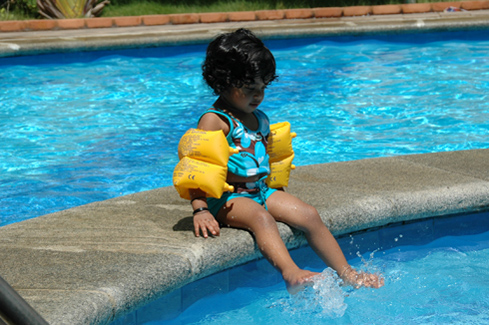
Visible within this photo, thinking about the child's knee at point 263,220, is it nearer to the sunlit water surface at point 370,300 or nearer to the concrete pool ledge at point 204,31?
the sunlit water surface at point 370,300

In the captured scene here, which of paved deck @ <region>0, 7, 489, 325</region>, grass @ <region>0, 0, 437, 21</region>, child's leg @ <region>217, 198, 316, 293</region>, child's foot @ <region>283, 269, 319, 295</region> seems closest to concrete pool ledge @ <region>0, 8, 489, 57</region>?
grass @ <region>0, 0, 437, 21</region>

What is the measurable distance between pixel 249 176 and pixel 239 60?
23.1 inches

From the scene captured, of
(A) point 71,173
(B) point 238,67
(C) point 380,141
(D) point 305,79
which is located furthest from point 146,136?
(B) point 238,67

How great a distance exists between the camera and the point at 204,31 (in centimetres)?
1038

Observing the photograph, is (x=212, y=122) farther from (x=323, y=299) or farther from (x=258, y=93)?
(x=323, y=299)

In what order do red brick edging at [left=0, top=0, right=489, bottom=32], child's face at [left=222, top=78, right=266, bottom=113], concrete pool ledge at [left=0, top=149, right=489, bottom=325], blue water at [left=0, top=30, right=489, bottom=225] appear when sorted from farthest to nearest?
red brick edging at [left=0, top=0, right=489, bottom=32] → blue water at [left=0, top=30, right=489, bottom=225] → child's face at [left=222, top=78, right=266, bottom=113] → concrete pool ledge at [left=0, top=149, right=489, bottom=325]

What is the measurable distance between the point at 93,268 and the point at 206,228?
0.56 meters

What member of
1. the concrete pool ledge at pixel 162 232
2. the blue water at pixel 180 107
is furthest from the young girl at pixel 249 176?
the blue water at pixel 180 107

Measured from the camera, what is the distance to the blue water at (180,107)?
5.64 meters

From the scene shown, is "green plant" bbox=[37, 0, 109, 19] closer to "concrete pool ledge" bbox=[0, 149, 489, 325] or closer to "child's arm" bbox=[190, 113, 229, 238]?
"concrete pool ledge" bbox=[0, 149, 489, 325]

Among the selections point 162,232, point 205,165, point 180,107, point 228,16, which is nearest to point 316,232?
point 205,165

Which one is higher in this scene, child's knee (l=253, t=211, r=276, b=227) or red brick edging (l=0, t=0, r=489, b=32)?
red brick edging (l=0, t=0, r=489, b=32)

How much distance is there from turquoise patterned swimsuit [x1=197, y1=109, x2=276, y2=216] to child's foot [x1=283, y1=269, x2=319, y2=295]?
52cm

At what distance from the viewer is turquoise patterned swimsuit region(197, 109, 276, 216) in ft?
10.3
